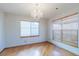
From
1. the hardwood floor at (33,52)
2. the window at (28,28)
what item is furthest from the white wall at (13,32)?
the hardwood floor at (33,52)

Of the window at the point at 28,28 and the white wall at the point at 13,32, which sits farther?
the window at the point at 28,28

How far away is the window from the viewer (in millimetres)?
3729

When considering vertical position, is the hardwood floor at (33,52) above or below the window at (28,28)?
below

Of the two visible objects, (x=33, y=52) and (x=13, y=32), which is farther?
(x=13, y=32)

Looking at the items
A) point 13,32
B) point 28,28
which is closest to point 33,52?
point 13,32

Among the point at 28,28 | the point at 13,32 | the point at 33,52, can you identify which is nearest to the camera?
the point at 33,52

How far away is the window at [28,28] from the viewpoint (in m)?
3.73

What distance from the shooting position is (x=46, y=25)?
4.59 metres

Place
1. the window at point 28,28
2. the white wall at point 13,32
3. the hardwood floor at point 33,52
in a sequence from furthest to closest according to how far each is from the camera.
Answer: the window at point 28,28, the white wall at point 13,32, the hardwood floor at point 33,52

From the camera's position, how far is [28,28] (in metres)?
3.84

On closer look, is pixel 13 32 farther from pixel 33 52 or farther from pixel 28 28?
pixel 33 52

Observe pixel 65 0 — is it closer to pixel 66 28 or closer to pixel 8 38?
pixel 66 28

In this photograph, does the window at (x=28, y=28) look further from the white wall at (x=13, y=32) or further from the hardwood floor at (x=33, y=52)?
the hardwood floor at (x=33, y=52)

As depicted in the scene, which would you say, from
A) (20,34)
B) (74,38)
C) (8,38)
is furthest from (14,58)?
(20,34)
